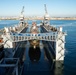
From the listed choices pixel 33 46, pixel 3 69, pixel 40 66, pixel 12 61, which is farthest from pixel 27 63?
pixel 33 46

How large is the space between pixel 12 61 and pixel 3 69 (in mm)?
6454

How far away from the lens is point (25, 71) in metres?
33.9

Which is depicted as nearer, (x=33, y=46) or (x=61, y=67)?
(x=61, y=67)

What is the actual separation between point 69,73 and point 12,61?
1203 cm

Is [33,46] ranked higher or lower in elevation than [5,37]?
lower

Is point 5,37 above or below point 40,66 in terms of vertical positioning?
above

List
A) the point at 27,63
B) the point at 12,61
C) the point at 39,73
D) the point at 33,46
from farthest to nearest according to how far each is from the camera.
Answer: the point at 33,46 → the point at 27,63 → the point at 39,73 → the point at 12,61

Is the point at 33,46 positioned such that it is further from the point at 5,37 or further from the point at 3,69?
the point at 3,69

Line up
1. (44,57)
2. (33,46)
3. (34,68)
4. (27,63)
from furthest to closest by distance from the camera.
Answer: (33,46), (44,57), (27,63), (34,68)

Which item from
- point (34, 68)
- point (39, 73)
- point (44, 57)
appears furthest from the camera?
point (44, 57)

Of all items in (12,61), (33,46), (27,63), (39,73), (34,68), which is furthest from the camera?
(33,46)

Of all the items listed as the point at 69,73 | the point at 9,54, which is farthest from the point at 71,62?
the point at 9,54

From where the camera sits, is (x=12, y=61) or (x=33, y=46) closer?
(x=12, y=61)

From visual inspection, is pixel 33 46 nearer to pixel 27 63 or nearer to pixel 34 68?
pixel 27 63
